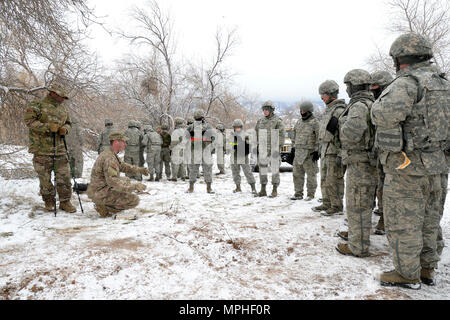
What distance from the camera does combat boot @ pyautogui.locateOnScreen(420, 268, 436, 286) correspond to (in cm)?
252

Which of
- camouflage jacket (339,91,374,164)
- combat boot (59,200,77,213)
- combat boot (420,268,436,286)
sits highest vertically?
camouflage jacket (339,91,374,164)

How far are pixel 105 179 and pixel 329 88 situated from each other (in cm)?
450

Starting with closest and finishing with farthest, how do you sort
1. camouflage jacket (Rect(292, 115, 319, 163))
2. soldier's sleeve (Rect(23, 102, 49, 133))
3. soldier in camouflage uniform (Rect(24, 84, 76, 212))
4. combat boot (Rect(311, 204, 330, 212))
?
1. soldier's sleeve (Rect(23, 102, 49, 133))
2. soldier in camouflage uniform (Rect(24, 84, 76, 212))
3. combat boot (Rect(311, 204, 330, 212))
4. camouflage jacket (Rect(292, 115, 319, 163))

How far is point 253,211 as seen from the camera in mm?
5254

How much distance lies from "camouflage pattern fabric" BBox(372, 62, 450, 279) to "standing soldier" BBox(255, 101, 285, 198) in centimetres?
385

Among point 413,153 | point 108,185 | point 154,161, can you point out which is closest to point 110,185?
point 108,185

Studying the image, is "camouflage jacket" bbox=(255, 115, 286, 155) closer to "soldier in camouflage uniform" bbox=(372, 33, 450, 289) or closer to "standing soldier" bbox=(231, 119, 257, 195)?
"standing soldier" bbox=(231, 119, 257, 195)

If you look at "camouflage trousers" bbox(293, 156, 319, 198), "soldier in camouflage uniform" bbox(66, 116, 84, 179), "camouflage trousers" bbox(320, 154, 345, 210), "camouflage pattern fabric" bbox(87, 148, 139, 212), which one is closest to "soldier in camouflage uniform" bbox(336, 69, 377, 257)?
"camouflage trousers" bbox(320, 154, 345, 210)

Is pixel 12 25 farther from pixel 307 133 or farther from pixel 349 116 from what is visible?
pixel 307 133

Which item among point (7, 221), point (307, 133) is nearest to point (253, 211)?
point (307, 133)

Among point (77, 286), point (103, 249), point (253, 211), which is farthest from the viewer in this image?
point (253, 211)

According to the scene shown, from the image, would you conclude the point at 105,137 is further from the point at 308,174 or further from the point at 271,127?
the point at 308,174

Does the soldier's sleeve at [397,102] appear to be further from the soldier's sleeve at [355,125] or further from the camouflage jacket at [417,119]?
the soldier's sleeve at [355,125]

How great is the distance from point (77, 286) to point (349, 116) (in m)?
3.57
